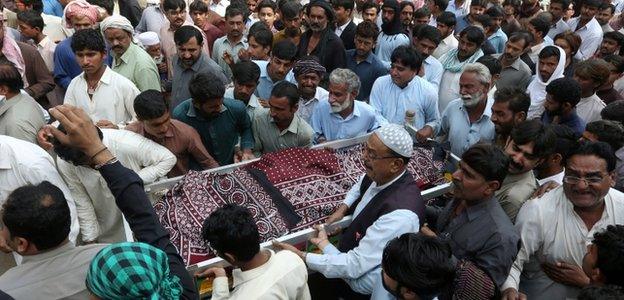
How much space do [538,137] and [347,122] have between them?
1.61 meters

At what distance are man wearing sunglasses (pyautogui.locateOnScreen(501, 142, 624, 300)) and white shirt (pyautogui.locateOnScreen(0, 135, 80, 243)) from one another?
2.41m

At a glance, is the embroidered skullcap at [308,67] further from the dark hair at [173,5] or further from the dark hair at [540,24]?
the dark hair at [540,24]

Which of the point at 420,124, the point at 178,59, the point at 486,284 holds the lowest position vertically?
the point at 420,124

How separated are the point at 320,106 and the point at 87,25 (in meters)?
2.65

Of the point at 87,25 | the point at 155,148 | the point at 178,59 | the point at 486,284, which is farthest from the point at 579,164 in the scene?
the point at 87,25

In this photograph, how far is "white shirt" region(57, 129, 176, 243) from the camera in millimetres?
2756

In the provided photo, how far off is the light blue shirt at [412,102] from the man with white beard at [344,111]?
385 mm

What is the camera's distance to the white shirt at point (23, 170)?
265cm

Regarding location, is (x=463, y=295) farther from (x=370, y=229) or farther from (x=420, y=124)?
(x=420, y=124)

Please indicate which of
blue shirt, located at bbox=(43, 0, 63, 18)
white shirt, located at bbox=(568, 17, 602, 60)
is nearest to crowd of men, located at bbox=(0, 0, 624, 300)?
white shirt, located at bbox=(568, 17, 602, 60)

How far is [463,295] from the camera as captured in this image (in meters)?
2.42

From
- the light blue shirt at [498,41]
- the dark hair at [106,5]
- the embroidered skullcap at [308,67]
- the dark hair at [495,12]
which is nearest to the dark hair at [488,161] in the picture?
the embroidered skullcap at [308,67]

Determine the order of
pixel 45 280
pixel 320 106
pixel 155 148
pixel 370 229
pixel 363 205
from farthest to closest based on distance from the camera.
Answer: pixel 320 106, pixel 155 148, pixel 363 205, pixel 370 229, pixel 45 280

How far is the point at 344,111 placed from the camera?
421 centimetres
